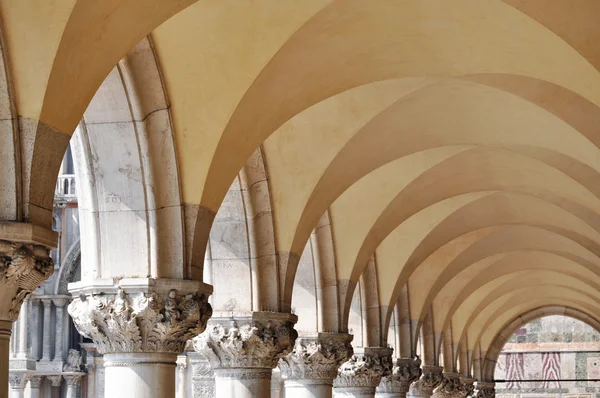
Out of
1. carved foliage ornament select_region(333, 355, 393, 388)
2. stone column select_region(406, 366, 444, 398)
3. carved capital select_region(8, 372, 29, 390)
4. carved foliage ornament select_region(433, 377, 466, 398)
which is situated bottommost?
carved foliage ornament select_region(433, 377, 466, 398)

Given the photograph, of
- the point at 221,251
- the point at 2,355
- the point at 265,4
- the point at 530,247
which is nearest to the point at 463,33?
the point at 265,4

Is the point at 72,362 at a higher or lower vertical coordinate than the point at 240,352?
lower

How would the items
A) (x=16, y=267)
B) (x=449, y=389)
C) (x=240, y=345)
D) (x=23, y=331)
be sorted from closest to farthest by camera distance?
1. (x=16, y=267)
2. (x=240, y=345)
3. (x=23, y=331)
4. (x=449, y=389)

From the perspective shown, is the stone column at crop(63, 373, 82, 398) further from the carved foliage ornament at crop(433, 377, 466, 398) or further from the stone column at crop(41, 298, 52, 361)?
the carved foliage ornament at crop(433, 377, 466, 398)

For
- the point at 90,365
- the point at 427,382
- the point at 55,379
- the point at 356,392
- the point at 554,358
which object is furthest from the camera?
the point at 554,358

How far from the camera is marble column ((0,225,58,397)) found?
5.50 m

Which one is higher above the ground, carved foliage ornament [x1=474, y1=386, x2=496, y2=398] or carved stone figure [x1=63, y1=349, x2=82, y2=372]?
carved stone figure [x1=63, y1=349, x2=82, y2=372]

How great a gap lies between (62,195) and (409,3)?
15.6 meters

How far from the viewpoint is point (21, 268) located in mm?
5523

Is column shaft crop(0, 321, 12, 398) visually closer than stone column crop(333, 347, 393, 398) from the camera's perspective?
Yes

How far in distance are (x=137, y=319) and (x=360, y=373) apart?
26.3ft

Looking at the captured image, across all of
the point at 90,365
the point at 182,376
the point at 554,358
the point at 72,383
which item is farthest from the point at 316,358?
the point at 554,358

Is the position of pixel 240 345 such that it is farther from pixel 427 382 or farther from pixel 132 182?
pixel 427 382

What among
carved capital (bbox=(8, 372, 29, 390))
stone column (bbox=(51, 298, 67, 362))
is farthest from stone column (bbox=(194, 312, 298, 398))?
stone column (bbox=(51, 298, 67, 362))
